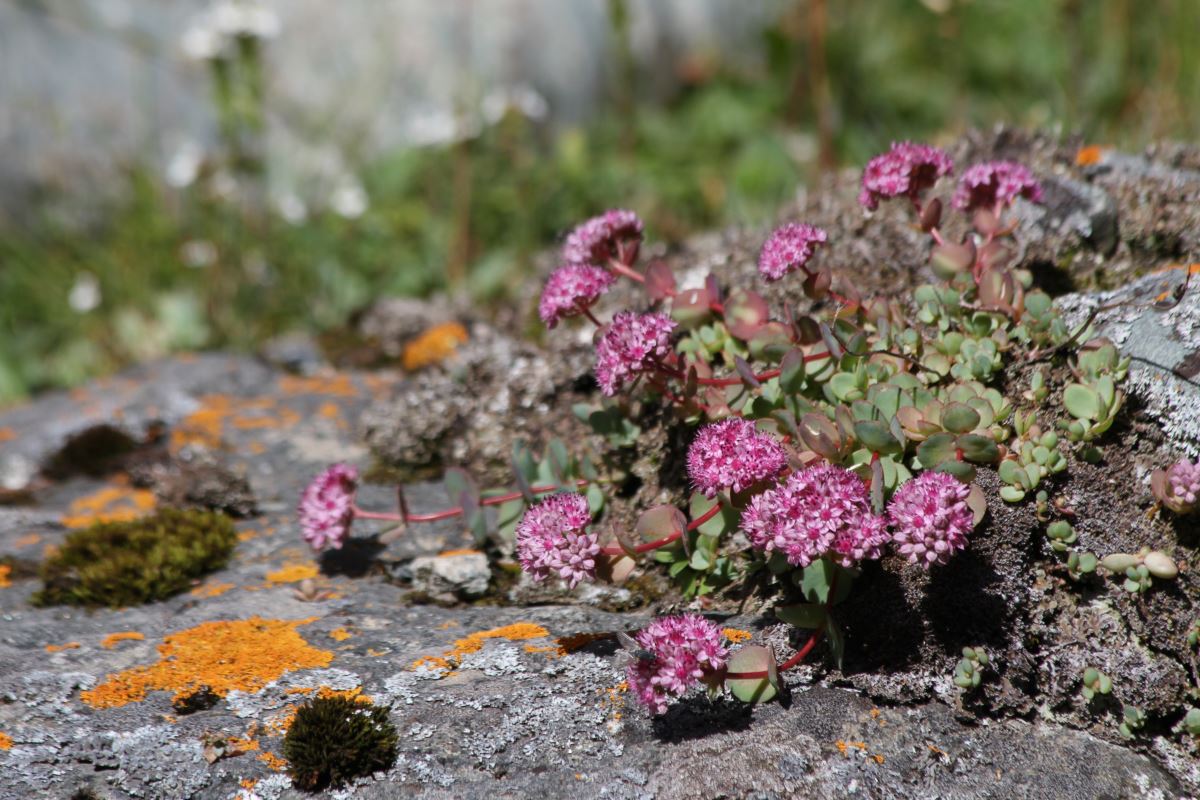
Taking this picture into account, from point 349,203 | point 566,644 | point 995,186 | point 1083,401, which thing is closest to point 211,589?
point 566,644

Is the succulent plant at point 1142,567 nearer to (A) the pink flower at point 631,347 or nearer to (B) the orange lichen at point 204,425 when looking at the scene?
(A) the pink flower at point 631,347

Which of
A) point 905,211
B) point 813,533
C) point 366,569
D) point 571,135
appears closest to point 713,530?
point 813,533

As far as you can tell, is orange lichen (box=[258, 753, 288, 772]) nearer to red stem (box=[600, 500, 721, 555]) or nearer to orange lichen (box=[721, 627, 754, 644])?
red stem (box=[600, 500, 721, 555])

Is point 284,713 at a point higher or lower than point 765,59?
lower

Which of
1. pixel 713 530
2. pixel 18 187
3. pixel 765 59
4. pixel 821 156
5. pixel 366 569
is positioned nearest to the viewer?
pixel 713 530

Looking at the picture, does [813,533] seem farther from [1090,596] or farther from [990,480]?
[1090,596]

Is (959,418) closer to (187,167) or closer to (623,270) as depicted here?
(623,270)
